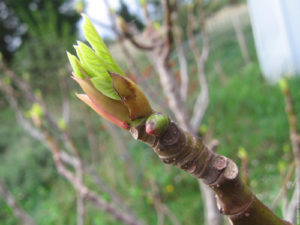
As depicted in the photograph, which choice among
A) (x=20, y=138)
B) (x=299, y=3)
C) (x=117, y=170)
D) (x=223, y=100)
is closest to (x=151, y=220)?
(x=117, y=170)

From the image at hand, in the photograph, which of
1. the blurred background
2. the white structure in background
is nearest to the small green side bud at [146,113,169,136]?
the blurred background

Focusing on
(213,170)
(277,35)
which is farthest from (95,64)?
(277,35)

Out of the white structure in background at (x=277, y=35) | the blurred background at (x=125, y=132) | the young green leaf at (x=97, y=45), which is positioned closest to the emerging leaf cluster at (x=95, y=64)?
the young green leaf at (x=97, y=45)

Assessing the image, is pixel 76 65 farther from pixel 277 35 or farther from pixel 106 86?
pixel 277 35

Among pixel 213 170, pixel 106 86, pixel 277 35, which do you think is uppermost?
pixel 106 86

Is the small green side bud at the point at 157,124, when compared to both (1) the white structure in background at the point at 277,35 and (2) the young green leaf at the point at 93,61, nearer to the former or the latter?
(2) the young green leaf at the point at 93,61
